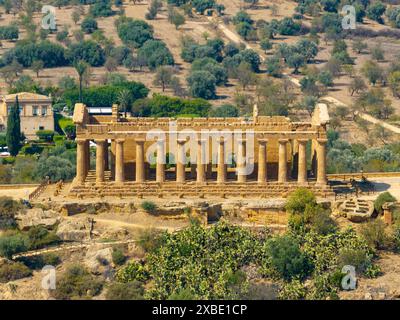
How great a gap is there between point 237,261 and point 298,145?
10.5 metres

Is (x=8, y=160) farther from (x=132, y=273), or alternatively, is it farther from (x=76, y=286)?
(x=76, y=286)

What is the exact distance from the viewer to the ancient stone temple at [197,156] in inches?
2876

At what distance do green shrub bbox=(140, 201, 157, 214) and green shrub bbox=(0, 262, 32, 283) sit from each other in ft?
25.1

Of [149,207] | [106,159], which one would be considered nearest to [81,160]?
[106,159]

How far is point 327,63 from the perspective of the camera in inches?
6078

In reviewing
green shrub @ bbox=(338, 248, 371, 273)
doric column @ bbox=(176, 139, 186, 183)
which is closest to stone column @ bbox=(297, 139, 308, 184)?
doric column @ bbox=(176, 139, 186, 183)

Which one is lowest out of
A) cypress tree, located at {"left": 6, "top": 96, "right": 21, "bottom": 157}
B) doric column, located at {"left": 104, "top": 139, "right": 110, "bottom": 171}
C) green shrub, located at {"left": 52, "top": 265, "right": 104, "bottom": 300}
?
cypress tree, located at {"left": 6, "top": 96, "right": 21, "bottom": 157}

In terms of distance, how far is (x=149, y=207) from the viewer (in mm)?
71000

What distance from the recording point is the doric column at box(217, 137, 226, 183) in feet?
240

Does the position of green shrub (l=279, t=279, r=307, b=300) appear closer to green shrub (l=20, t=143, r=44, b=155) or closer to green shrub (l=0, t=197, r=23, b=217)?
green shrub (l=0, t=197, r=23, b=217)

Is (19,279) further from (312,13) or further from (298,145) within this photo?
(312,13)

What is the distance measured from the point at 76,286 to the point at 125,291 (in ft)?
9.65

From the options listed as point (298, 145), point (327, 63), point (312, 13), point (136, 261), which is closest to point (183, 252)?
point (136, 261)

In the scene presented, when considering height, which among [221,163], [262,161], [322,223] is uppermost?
[262,161]
